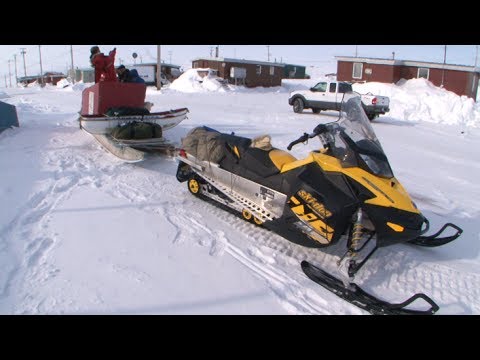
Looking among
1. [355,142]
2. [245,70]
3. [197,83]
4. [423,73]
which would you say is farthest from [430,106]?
[245,70]

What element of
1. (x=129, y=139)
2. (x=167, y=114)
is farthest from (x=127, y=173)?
(x=167, y=114)

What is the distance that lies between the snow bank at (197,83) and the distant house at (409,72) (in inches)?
330

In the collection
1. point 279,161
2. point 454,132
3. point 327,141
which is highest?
point 327,141

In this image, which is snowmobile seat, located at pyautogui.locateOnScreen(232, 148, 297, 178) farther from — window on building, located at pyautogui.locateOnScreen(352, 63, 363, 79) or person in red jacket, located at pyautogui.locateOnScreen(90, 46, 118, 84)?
window on building, located at pyautogui.locateOnScreen(352, 63, 363, 79)

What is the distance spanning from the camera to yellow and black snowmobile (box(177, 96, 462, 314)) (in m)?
2.80

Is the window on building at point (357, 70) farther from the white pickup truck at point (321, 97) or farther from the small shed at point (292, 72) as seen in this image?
the small shed at point (292, 72)

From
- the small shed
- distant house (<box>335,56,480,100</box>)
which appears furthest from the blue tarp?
the small shed

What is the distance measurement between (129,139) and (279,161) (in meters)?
2.94

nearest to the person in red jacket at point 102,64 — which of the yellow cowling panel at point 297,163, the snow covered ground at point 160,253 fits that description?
the snow covered ground at point 160,253

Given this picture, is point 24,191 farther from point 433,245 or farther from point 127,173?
point 433,245

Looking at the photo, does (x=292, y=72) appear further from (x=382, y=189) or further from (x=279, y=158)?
(x=382, y=189)

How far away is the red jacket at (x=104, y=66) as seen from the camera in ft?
22.9

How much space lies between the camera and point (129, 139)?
18.8 ft
